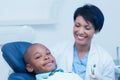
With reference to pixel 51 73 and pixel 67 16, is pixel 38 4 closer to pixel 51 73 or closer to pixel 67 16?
pixel 67 16

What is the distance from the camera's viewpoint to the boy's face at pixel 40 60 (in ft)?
5.49

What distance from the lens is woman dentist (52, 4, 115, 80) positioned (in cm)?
182

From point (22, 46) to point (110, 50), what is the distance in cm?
115

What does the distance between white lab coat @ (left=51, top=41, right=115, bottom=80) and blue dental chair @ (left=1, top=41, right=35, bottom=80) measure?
10.7 inches

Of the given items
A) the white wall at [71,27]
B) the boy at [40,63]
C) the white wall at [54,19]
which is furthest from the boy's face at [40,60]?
the white wall at [71,27]

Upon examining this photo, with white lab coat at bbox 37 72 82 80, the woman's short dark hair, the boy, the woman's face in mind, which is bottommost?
white lab coat at bbox 37 72 82 80

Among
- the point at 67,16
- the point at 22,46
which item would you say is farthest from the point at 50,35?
the point at 22,46

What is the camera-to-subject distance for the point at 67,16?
7.92 feet

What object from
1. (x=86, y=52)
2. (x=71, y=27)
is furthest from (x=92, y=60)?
(x=71, y=27)

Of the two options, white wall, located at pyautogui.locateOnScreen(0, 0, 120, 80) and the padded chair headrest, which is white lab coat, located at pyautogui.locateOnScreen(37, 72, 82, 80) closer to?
the padded chair headrest

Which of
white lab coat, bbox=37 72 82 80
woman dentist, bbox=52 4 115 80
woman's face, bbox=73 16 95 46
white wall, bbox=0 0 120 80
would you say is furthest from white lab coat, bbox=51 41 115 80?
white wall, bbox=0 0 120 80

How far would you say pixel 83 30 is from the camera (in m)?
1.82

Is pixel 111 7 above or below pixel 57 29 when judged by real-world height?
above

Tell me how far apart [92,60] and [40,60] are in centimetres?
40
